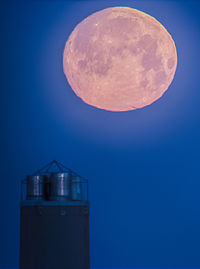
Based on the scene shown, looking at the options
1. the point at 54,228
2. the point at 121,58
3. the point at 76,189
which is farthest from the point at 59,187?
→ the point at 121,58

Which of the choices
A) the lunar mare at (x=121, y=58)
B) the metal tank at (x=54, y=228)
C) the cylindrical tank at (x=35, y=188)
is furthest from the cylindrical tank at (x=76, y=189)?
the lunar mare at (x=121, y=58)

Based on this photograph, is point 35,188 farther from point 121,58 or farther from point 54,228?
point 121,58

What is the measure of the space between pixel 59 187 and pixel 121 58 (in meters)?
1.46

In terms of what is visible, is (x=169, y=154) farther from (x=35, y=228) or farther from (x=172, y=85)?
(x=35, y=228)

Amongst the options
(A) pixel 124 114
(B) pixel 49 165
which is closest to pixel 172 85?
(A) pixel 124 114

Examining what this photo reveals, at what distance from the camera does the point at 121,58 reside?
4.17m

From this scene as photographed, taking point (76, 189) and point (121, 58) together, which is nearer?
point (76, 189)

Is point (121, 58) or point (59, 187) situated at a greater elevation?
point (121, 58)

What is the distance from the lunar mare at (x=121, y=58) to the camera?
4.17 metres

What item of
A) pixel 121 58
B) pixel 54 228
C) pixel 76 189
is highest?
→ pixel 121 58

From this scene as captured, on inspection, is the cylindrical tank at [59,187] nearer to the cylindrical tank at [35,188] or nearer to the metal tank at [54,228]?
the metal tank at [54,228]

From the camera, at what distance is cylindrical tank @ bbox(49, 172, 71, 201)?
12.6ft

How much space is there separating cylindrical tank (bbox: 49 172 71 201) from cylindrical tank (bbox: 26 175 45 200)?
104mm

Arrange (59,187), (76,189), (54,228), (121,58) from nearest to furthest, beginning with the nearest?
(54,228) → (59,187) → (76,189) → (121,58)
